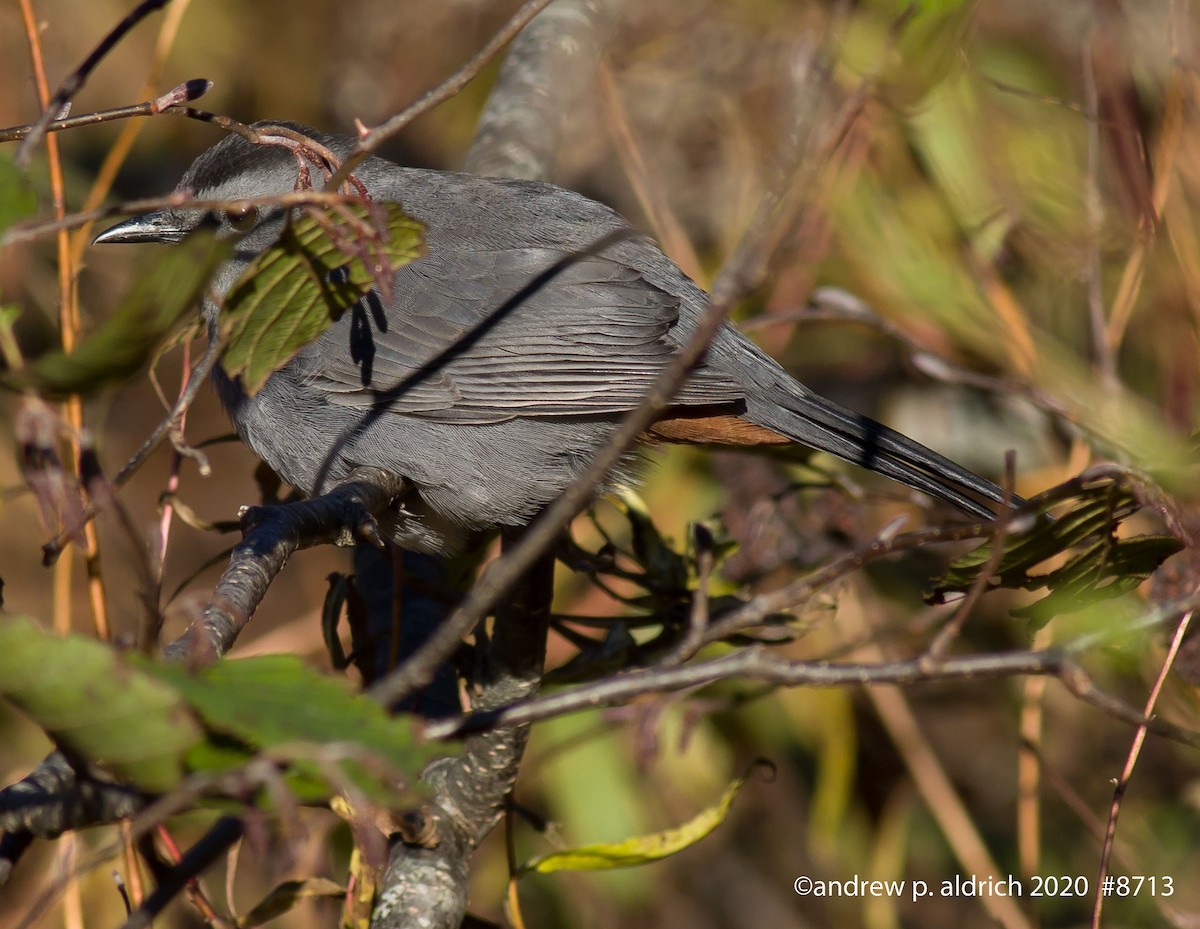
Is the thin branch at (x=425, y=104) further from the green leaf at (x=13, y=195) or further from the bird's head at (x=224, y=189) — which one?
the bird's head at (x=224, y=189)

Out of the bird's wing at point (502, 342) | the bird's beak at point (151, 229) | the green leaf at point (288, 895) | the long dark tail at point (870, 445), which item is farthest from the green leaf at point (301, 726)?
the bird's beak at point (151, 229)

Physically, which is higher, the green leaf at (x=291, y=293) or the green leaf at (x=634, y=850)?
the green leaf at (x=291, y=293)

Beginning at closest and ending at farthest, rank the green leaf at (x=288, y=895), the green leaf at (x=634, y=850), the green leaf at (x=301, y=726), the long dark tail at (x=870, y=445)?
the green leaf at (x=301, y=726)
the green leaf at (x=288, y=895)
the green leaf at (x=634, y=850)
the long dark tail at (x=870, y=445)

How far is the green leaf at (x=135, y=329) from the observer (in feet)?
3.79

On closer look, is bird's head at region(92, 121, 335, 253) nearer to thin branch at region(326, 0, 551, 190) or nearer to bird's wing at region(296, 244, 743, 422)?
bird's wing at region(296, 244, 743, 422)

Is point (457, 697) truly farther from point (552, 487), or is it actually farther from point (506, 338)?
point (506, 338)

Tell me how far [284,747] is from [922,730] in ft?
14.7

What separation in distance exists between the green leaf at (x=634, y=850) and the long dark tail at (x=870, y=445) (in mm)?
777

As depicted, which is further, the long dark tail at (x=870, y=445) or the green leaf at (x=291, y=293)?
the long dark tail at (x=870, y=445)

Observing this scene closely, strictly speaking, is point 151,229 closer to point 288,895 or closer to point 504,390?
point 504,390

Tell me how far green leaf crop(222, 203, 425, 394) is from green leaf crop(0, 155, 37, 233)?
0.31 metres

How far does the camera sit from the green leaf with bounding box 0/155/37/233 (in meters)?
1.18

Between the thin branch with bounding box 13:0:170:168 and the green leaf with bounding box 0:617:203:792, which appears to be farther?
the thin branch with bounding box 13:0:170:168

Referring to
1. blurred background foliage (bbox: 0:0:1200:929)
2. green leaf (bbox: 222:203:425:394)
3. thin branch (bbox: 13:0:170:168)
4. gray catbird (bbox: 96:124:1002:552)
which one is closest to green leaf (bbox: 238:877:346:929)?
blurred background foliage (bbox: 0:0:1200:929)
